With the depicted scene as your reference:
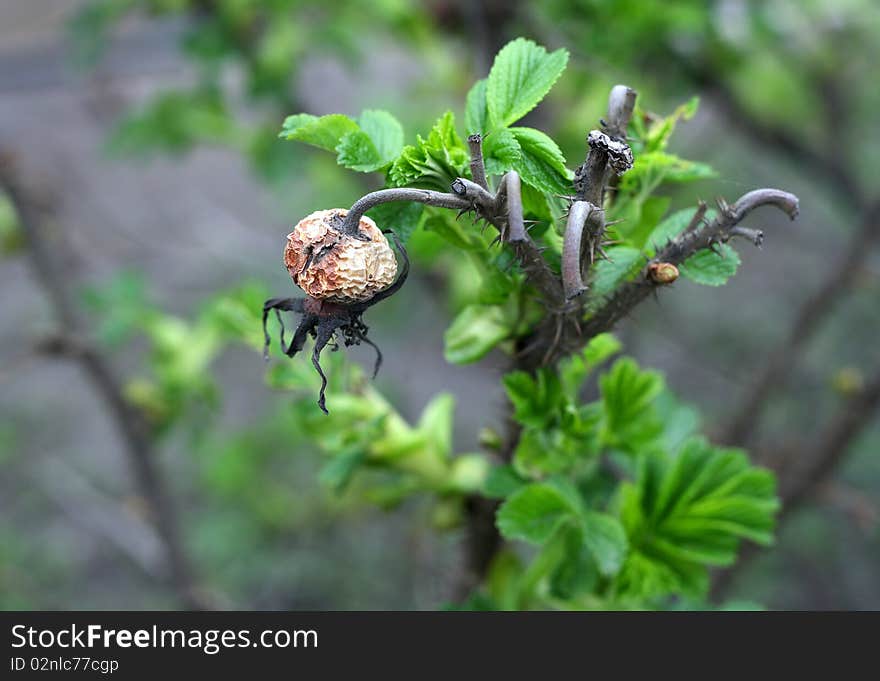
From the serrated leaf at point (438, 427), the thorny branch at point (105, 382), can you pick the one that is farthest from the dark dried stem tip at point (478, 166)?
the thorny branch at point (105, 382)

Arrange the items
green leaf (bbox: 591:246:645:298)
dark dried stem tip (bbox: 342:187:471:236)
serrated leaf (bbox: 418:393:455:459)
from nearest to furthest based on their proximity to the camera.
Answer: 1. dark dried stem tip (bbox: 342:187:471:236)
2. green leaf (bbox: 591:246:645:298)
3. serrated leaf (bbox: 418:393:455:459)

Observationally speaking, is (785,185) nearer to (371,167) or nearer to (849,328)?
(849,328)

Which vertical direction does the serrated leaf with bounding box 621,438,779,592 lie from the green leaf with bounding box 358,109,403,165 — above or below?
below

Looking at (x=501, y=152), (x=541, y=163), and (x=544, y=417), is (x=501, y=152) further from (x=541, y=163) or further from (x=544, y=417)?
(x=544, y=417)

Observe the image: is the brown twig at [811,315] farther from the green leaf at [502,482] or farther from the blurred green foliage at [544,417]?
the green leaf at [502,482]

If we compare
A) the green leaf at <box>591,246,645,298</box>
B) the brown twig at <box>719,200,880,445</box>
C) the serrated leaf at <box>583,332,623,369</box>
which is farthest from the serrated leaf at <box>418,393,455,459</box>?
the brown twig at <box>719,200,880,445</box>

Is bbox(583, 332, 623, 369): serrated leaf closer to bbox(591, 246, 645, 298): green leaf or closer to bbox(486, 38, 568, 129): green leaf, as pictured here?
bbox(591, 246, 645, 298): green leaf
